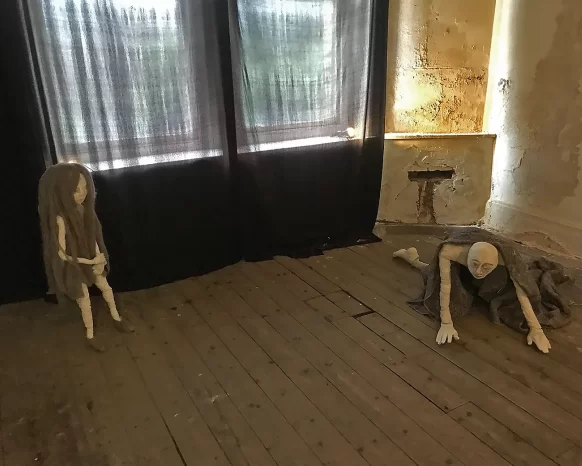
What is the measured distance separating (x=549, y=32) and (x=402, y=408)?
2.32 meters

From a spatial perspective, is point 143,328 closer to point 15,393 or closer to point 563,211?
point 15,393

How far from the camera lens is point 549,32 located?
296cm

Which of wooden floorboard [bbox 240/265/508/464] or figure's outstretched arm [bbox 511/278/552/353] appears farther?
figure's outstretched arm [bbox 511/278/552/353]

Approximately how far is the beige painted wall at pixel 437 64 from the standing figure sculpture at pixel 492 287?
1158mm

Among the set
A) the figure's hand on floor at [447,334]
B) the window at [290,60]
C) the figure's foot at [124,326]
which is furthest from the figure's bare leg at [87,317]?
the figure's hand on floor at [447,334]

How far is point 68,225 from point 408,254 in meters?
1.86

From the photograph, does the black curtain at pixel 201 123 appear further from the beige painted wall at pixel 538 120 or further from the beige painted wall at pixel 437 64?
the beige painted wall at pixel 538 120

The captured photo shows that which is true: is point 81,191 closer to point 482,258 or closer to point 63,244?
point 63,244

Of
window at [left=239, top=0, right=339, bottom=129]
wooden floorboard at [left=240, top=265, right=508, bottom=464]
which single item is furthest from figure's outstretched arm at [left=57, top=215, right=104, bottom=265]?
window at [left=239, top=0, right=339, bottom=129]

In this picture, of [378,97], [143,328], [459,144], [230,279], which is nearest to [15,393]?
[143,328]

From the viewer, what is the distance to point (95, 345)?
2.31m

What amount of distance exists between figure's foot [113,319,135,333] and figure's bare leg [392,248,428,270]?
5.16 feet

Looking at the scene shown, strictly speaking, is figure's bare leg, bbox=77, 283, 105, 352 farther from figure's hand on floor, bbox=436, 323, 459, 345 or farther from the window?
figure's hand on floor, bbox=436, 323, 459, 345

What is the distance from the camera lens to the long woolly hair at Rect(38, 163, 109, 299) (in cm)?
215
